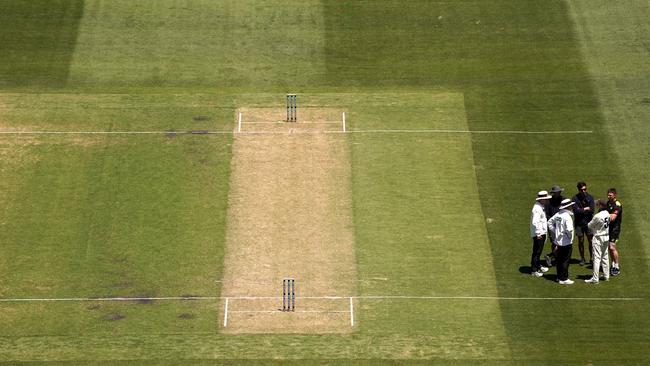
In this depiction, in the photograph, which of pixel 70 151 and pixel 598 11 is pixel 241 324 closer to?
pixel 70 151

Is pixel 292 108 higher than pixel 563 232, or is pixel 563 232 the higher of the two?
pixel 292 108

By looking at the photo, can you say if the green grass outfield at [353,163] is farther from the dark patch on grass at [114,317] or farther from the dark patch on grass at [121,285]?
the dark patch on grass at [121,285]

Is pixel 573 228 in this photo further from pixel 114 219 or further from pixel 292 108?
pixel 114 219

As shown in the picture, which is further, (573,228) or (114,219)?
(114,219)

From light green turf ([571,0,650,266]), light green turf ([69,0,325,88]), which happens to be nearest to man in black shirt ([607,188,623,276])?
light green turf ([571,0,650,266])

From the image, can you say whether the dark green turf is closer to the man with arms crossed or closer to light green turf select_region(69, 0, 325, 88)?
light green turf select_region(69, 0, 325, 88)

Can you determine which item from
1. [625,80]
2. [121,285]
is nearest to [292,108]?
[121,285]

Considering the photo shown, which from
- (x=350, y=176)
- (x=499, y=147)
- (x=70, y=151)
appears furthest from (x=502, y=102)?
(x=70, y=151)

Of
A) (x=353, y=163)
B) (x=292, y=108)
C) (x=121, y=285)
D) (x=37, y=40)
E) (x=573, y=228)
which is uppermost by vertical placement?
(x=37, y=40)
